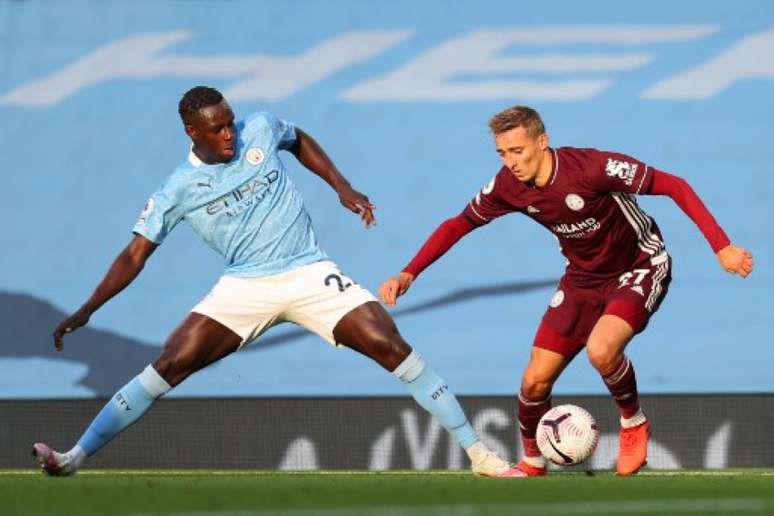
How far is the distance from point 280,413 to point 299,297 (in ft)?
13.0

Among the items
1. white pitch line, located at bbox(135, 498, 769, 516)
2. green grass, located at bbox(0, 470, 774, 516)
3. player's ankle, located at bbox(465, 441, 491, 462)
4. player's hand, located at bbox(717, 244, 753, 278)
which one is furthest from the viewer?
player's ankle, located at bbox(465, 441, 491, 462)

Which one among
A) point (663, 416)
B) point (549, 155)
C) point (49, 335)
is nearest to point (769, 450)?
point (663, 416)

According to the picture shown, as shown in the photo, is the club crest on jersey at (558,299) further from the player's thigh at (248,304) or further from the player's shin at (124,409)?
the player's shin at (124,409)

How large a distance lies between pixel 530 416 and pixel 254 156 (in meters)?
1.87

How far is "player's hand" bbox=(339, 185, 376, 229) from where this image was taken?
25.8 feet

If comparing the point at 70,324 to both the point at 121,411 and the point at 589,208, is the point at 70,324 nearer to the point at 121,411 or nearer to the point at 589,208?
the point at 121,411

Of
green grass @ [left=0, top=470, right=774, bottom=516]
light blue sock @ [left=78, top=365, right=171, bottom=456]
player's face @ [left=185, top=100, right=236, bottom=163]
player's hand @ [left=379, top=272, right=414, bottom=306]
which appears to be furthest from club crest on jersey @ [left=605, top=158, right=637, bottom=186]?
light blue sock @ [left=78, top=365, right=171, bottom=456]

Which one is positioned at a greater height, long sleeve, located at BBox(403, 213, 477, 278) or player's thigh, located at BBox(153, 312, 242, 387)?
long sleeve, located at BBox(403, 213, 477, 278)

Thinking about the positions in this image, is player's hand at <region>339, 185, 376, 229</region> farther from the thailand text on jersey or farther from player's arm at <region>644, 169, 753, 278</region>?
player's arm at <region>644, 169, 753, 278</region>

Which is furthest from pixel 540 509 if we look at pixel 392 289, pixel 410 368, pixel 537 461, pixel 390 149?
pixel 390 149

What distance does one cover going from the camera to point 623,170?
7.94 metres

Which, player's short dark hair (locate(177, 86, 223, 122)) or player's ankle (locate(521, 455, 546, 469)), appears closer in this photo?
player's short dark hair (locate(177, 86, 223, 122))

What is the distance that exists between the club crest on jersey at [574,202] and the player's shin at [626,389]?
75 cm

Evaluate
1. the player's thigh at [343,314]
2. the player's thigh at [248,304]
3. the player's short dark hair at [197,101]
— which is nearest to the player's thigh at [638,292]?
the player's thigh at [343,314]
